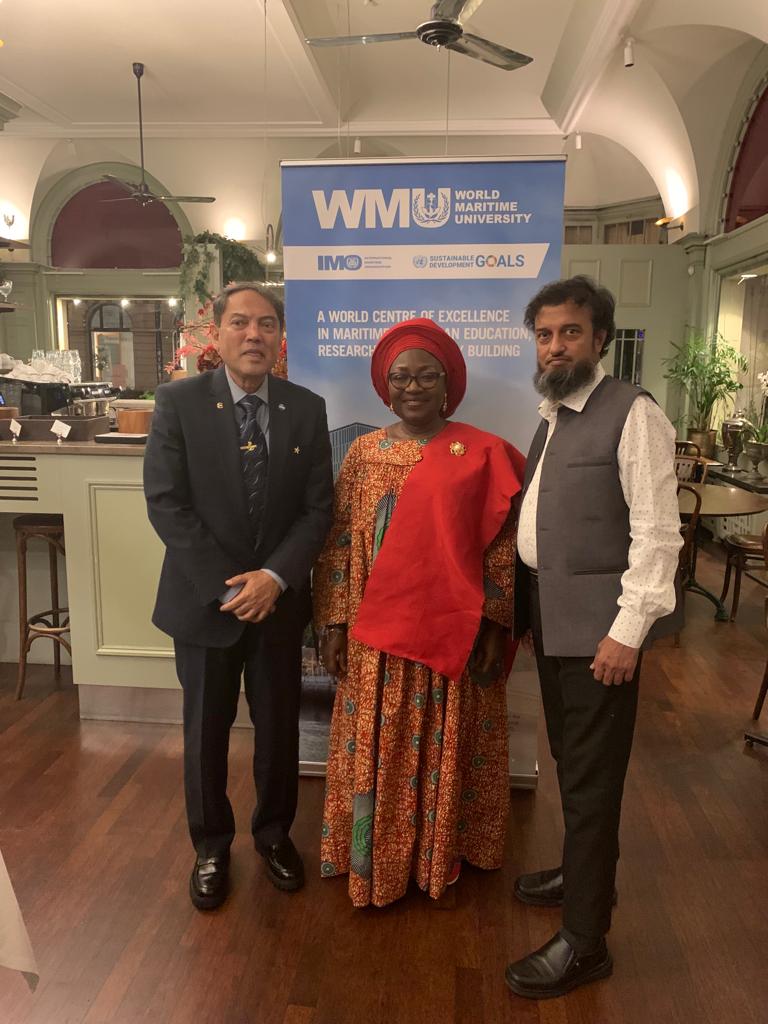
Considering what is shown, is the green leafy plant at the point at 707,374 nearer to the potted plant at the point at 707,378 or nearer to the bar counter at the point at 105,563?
the potted plant at the point at 707,378

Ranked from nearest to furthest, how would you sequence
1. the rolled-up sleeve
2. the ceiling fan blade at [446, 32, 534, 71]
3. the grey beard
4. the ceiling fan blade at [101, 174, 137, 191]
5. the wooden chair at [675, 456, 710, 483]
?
the rolled-up sleeve < the grey beard < the ceiling fan blade at [446, 32, 534, 71] < the wooden chair at [675, 456, 710, 483] < the ceiling fan blade at [101, 174, 137, 191]

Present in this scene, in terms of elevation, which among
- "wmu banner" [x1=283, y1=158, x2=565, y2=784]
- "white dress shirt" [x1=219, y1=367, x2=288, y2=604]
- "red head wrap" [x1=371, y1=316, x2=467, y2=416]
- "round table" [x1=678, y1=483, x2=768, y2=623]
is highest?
"wmu banner" [x1=283, y1=158, x2=565, y2=784]

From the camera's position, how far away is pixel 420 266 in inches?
98.9

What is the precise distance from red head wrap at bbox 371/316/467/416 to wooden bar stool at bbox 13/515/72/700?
2010 mm

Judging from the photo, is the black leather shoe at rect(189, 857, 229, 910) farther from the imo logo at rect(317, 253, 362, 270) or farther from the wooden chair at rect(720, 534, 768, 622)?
the wooden chair at rect(720, 534, 768, 622)

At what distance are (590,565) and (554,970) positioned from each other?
3.34 ft

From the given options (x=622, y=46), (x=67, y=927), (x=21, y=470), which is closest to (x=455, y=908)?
(x=67, y=927)

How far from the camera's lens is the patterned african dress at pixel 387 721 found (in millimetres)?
2092

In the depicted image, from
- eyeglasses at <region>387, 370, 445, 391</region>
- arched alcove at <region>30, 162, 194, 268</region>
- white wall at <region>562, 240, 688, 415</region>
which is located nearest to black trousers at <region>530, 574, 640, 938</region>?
eyeglasses at <region>387, 370, 445, 391</region>

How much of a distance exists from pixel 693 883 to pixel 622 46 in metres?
5.81

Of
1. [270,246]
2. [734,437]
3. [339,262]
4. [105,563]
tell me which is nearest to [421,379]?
[339,262]

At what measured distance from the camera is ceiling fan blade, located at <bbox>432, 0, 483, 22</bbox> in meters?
4.04

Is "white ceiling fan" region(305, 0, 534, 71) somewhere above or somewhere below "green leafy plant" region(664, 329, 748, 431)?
above

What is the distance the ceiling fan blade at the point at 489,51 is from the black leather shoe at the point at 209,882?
4294mm
